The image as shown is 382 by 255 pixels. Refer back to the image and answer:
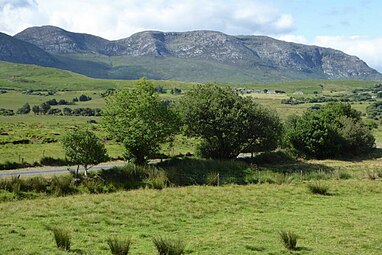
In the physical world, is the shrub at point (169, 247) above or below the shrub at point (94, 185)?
above

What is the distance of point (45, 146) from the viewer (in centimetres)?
5897

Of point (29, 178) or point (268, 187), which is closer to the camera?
point (29, 178)

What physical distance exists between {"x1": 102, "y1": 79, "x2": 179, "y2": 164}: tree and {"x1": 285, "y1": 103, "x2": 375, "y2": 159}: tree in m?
22.3

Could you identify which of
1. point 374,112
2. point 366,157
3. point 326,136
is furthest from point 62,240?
point 374,112

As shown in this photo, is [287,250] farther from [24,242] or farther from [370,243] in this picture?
[24,242]

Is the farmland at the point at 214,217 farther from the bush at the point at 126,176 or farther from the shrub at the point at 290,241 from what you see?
the bush at the point at 126,176

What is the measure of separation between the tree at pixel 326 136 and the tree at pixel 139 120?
73.3 feet

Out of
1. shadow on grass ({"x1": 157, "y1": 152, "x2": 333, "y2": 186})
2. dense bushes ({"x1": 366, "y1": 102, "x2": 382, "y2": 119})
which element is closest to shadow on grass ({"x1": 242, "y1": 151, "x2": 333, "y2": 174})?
shadow on grass ({"x1": 157, "y1": 152, "x2": 333, "y2": 186})

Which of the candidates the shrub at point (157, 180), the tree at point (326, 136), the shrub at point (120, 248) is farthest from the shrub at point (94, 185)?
the tree at point (326, 136)

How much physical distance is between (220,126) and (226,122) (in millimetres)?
929

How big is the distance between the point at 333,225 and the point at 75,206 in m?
15.0

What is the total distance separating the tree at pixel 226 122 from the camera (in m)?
52.1

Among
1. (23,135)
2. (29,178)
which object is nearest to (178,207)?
(29,178)

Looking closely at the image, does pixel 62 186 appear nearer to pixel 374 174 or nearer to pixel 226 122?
pixel 226 122
